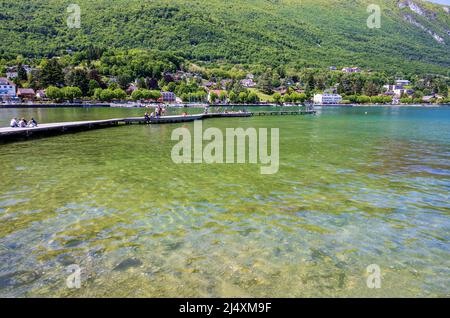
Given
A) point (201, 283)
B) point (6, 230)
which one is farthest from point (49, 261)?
point (201, 283)

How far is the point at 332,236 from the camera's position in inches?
422

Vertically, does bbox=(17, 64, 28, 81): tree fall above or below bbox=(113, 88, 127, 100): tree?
above

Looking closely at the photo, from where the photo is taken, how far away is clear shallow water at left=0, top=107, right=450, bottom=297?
8102 mm

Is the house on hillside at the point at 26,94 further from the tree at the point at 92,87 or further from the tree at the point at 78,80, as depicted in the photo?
the tree at the point at 92,87

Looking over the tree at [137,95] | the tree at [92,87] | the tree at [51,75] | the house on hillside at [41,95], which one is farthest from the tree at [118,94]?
the house on hillside at [41,95]

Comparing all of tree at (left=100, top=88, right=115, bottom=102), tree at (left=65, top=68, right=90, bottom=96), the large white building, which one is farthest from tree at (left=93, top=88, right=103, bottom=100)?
the large white building

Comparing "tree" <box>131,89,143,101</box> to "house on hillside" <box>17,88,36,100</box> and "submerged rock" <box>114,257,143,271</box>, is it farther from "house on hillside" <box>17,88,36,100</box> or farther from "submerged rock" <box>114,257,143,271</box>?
"submerged rock" <box>114,257,143,271</box>

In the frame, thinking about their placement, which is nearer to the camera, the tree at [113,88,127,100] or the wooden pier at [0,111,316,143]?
the wooden pier at [0,111,316,143]

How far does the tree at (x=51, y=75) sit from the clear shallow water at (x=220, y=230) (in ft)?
535

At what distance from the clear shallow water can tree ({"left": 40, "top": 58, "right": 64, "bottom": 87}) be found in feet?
535

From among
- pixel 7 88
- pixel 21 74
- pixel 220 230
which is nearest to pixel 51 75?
pixel 7 88

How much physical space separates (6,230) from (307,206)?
32.9 feet

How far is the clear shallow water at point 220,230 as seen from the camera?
8.10 meters
